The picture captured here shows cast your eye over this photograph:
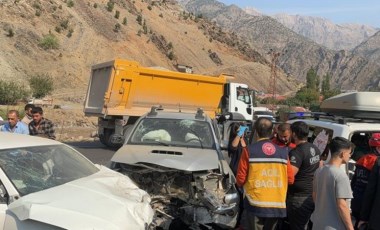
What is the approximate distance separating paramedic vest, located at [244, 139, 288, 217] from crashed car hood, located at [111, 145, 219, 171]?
1485mm

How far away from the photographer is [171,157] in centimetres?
650

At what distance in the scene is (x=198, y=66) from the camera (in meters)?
71.9

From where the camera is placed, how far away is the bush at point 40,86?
43.2 metres

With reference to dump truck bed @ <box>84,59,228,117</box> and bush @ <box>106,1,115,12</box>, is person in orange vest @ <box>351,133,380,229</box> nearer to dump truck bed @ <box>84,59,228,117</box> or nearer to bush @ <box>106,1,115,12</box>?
dump truck bed @ <box>84,59,228,117</box>

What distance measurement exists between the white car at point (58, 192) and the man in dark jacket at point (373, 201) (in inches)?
79.0

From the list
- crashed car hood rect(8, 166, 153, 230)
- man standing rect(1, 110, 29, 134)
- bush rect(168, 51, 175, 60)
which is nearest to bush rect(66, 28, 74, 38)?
bush rect(168, 51, 175, 60)

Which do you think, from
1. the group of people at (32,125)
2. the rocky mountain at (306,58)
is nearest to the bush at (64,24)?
the group of people at (32,125)

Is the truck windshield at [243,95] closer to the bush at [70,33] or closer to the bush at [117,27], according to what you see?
the bush at [70,33]

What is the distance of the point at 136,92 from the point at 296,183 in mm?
11067

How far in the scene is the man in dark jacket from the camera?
4.23m

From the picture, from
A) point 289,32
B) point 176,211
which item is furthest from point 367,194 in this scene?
point 289,32

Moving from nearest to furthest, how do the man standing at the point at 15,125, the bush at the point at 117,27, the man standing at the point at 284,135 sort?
the man standing at the point at 284,135
the man standing at the point at 15,125
the bush at the point at 117,27

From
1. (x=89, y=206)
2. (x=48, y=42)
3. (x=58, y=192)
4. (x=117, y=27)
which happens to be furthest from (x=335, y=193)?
(x=117, y=27)

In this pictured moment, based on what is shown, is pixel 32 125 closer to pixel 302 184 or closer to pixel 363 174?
pixel 302 184
